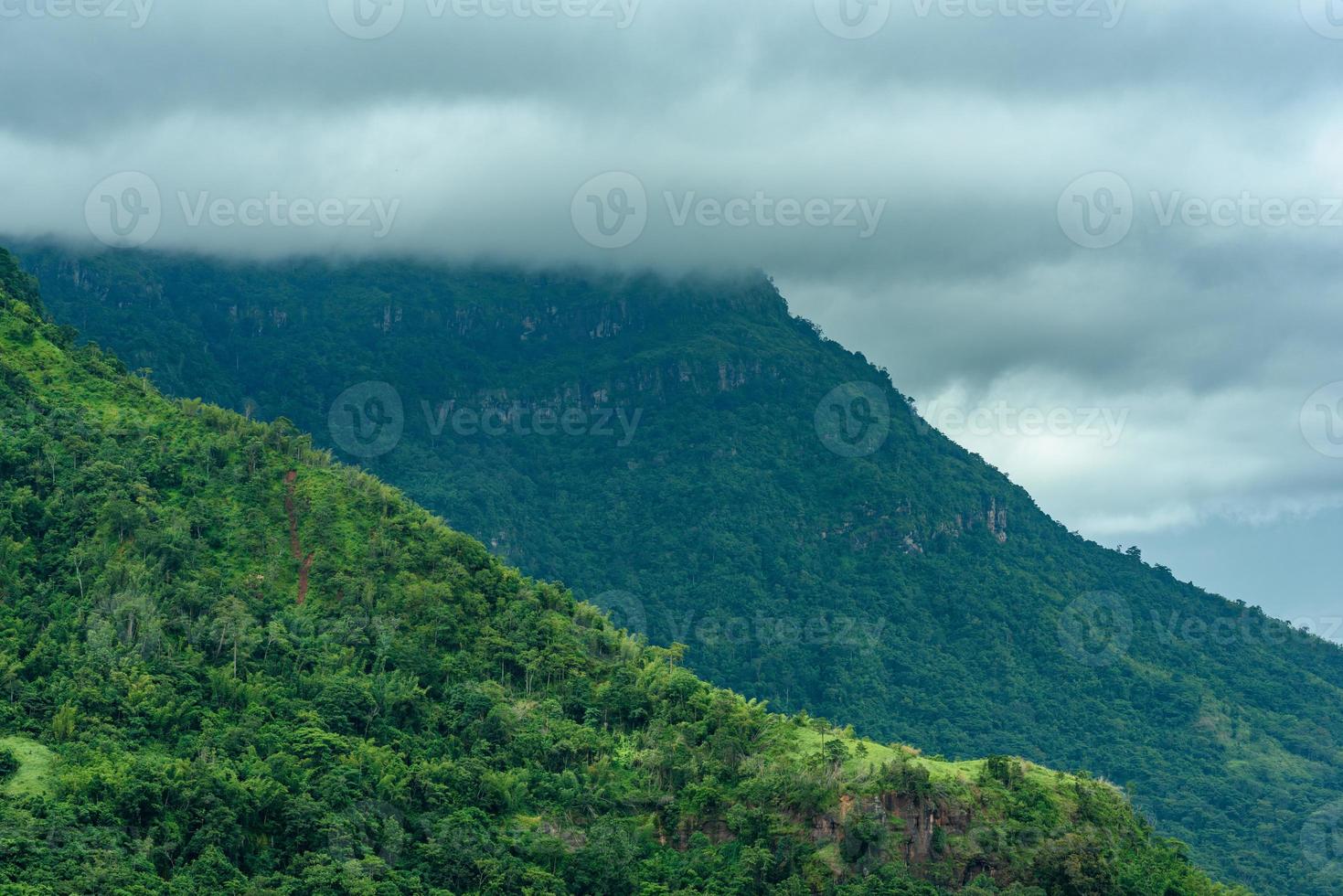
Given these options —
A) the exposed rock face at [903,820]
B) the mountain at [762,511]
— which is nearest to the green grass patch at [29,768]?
the exposed rock face at [903,820]

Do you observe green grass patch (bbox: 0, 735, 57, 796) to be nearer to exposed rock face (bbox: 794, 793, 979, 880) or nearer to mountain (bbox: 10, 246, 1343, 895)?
exposed rock face (bbox: 794, 793, 979, 880)

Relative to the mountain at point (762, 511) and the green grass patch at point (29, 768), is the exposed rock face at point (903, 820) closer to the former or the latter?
A: the green grass patch at point (29, 768)

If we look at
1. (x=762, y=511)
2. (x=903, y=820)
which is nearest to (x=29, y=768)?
(x=903, y=820)

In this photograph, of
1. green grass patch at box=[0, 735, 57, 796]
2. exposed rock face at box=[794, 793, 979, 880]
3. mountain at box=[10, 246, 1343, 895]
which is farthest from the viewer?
mountain at box=[10, 246, 1343, 895]

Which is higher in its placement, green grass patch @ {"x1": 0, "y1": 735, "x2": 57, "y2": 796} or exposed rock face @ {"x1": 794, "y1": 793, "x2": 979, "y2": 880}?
exposed rock face @ {"x1": 794, "y1": 793, "x2": 979, "y2": 880}

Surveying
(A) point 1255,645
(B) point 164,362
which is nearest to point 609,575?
(B) point 164,362

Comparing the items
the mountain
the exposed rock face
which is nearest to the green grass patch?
the exposed rock face

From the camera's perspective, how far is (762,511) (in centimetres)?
14788

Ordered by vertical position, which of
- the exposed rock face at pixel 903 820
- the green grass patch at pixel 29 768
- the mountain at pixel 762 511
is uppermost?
the mountain at pixel 762 511

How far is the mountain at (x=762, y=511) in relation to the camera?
129 meters

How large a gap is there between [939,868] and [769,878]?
6919 millimetres

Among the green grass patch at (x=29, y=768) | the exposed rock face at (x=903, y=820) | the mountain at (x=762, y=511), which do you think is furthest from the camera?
the mountain at (x=762, y=511)

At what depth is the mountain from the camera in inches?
5074

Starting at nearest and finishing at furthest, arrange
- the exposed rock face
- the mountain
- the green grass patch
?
the green grass patch, the exposed rock face, the mountain
